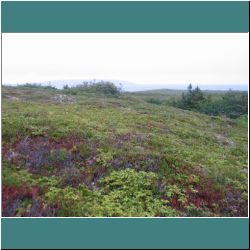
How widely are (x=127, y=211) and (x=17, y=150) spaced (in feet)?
14.8

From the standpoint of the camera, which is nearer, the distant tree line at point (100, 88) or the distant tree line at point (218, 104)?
the distant tree line at point (218, 104)

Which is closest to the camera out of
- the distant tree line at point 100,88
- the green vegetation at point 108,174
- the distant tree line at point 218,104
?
the green vegetation at point 108,174

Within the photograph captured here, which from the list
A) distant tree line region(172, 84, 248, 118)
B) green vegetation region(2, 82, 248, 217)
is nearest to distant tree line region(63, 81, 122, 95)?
distant tree line region(172, 84, 248, 118)

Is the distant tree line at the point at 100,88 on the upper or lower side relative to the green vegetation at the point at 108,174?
upper

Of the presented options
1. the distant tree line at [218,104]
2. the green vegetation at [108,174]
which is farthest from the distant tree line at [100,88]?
the green vegetation at [108,174]

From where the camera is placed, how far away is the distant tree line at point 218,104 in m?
40.9

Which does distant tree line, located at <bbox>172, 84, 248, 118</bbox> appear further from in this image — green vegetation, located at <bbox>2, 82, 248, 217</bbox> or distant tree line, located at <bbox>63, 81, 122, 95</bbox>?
green vegetation, located at <bbox>2, 82, 248, 217</bbox>

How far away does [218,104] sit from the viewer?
139 ft

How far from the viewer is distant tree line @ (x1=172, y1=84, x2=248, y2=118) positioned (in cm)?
4091

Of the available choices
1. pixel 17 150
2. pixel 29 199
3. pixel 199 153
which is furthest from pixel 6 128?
pixel 199 153

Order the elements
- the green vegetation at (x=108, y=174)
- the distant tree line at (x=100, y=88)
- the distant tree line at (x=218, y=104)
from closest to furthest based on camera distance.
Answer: the green vegetation at (x=108, y=174)
the distant tree line at (x=218, y=104)
the distant tree line at (x=100, y=88)

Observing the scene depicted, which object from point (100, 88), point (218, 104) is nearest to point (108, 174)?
point (218, 104)

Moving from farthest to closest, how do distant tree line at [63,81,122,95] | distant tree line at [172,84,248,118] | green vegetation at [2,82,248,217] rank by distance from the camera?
distant tree line at [63,81,122,95], distant tree line at [172,84,248,118], green vegetation at [2,82,248,217]

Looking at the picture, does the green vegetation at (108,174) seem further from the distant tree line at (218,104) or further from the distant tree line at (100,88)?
the distant tree line at (100,88)
